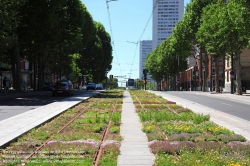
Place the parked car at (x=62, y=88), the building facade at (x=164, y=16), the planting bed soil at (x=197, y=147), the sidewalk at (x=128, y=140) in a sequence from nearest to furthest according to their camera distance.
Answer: the planting bed soil at (x=197, y=147), the sidewalk at (x=128, y=140), the parked car at (x=62, y=88), the building facade at (x=164, y=16)

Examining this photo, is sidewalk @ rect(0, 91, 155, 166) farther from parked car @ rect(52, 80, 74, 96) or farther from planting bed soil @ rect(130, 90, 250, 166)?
parked car @ rect(52, 80, 74, 96)

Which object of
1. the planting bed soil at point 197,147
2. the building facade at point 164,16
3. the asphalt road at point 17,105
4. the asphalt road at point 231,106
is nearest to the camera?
the planting bed soil at point 197,147

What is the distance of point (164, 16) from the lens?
169625mm

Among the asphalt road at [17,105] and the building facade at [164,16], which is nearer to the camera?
the asphalt road at [17,105]

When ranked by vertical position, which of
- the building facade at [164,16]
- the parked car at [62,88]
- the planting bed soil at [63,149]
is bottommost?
the planting bed soil at [63,149]

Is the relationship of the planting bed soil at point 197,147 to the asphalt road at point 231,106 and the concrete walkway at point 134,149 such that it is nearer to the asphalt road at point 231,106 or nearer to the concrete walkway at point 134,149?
the concrete walkway at point 134,149

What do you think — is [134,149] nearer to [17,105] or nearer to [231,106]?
[17,105]

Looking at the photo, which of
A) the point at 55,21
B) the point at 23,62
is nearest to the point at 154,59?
the point at 23,62

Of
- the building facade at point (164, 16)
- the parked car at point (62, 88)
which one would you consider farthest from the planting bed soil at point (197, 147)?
the building facade at point (164, 16)

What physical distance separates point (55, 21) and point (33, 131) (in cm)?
3294

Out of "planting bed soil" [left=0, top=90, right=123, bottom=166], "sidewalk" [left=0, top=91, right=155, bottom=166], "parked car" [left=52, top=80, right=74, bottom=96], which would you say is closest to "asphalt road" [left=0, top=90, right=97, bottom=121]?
"sidewalk" [left=0, top=91, right=155, bottom=166]

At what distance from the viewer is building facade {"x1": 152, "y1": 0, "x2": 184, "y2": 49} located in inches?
6324

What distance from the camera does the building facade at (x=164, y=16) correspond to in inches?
6324

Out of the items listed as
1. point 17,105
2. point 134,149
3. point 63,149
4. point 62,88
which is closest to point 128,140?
point 134,149
